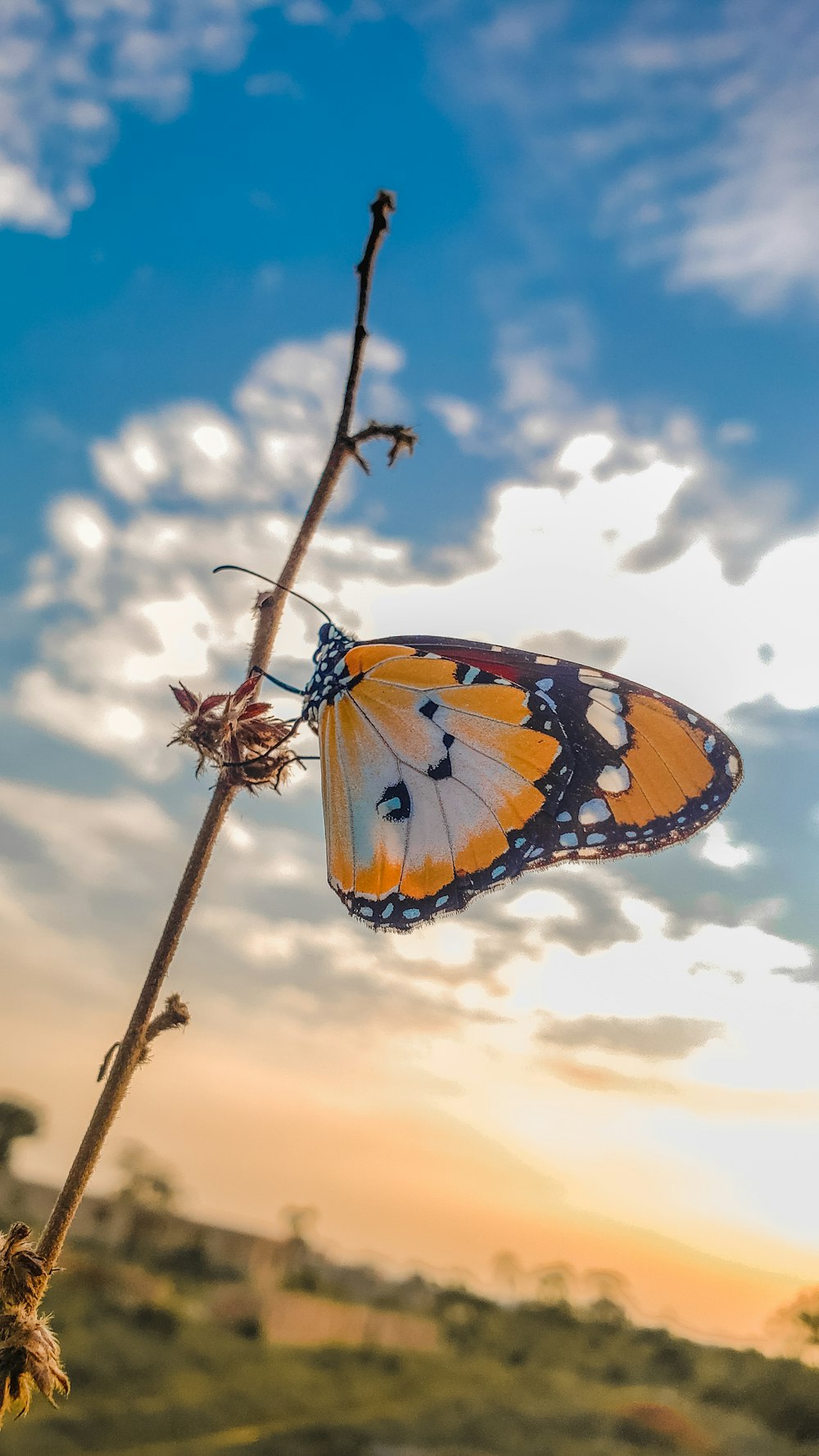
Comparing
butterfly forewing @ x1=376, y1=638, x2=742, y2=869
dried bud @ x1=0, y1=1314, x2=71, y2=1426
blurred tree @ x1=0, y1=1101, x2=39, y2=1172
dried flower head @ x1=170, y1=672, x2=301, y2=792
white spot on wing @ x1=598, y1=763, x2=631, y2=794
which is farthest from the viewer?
blurred tree @ x1=0, y1=1101, x2=39, y2=1172

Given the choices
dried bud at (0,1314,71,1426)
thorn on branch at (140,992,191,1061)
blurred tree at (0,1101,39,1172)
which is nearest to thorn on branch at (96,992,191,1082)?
thorn on branch at (140,992,191,1061)

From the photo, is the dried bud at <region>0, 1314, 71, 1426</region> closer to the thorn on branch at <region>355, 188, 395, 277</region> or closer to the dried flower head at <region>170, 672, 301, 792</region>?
the dried flower head at <region>170, 672, 301, 792</region>

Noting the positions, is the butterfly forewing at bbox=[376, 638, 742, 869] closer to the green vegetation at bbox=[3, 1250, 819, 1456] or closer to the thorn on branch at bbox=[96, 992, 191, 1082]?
the thorn on branch at bbox=[96, 992, 191, 1082]

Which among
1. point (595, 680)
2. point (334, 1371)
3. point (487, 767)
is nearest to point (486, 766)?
point (487, 767)

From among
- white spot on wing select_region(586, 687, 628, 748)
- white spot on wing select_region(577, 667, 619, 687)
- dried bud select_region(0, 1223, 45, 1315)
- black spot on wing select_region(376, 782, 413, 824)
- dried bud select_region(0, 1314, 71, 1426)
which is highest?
white spot on wing select_region(577, 667, 619, 687)

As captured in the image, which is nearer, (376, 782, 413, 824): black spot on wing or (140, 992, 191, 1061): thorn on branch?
(140, 992, 191, 1061): thorn on branch

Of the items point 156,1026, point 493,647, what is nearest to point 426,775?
point 493,647

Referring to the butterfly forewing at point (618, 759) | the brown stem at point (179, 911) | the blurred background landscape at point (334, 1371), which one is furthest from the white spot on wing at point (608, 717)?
the blurred background landscape at point (334, 1371)

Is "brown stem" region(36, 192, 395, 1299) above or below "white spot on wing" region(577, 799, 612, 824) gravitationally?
below

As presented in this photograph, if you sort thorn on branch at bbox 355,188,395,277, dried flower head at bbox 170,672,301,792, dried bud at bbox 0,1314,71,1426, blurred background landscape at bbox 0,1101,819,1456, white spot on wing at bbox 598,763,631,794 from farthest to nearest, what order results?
blurred background landscape at bbox 0,1101,819,1456 < white spot on wing at bbox 598,763,631,794 < dried flower head at bbox 170,672,301,792 < thorn on branch at bbox 355,188,395,277 < dried bud at bbox 0,1314,71,1426
